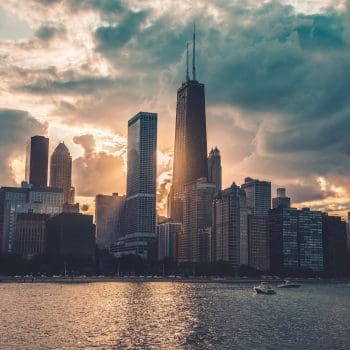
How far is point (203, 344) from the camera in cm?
10788

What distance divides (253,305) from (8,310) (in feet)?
238

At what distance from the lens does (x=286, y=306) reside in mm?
187625

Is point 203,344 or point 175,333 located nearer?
point 203,344

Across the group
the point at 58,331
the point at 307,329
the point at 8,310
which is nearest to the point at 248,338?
the point at 307,329

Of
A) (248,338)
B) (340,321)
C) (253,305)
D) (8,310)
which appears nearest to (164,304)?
(253,305)

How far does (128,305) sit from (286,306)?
4709 centimetres

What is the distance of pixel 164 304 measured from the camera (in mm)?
191125

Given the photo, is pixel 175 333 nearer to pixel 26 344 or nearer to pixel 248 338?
pixel 248 338

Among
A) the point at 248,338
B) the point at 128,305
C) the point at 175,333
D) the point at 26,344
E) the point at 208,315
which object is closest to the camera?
the point at 26,344

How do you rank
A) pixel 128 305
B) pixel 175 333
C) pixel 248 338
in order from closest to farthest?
pixel 248 338 → pixel 175 333 → pixel 128 305

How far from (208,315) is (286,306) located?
40.5 meters

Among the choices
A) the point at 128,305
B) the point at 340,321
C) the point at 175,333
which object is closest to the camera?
the point at 175,333

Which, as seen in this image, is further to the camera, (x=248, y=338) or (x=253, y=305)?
(x=253, y=305)

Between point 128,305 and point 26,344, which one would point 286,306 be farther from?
point 26,344
